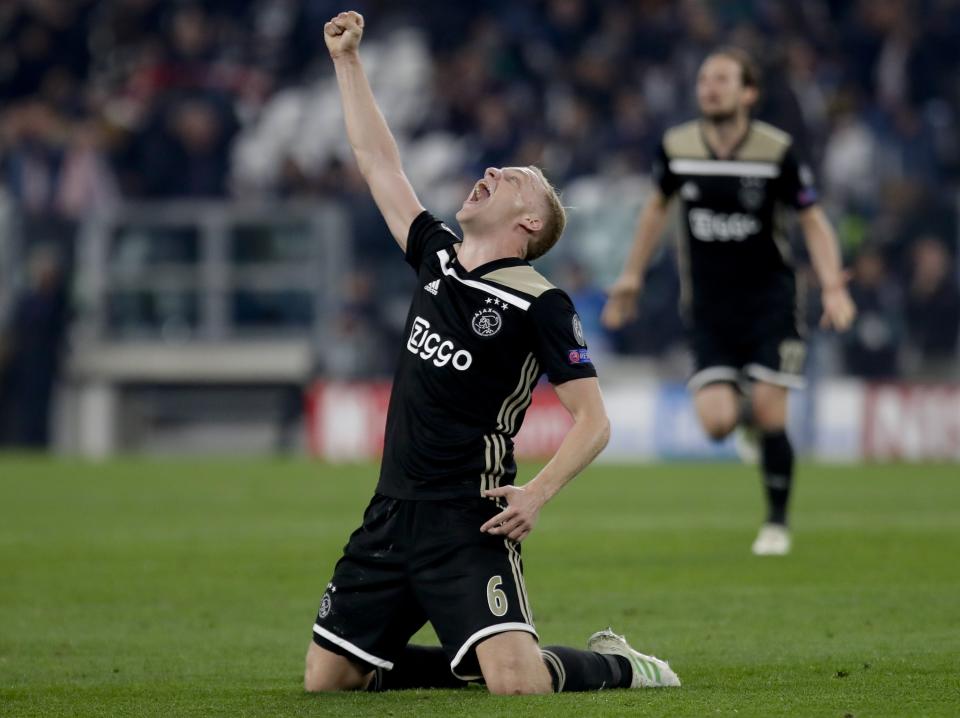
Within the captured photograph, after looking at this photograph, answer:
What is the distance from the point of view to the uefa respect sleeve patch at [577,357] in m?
5.52

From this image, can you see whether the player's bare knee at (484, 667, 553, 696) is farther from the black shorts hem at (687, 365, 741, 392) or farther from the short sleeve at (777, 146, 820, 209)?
the short sleeve at (777, 146, 820, 209)

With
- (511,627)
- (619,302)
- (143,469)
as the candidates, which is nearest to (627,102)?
(143,469)

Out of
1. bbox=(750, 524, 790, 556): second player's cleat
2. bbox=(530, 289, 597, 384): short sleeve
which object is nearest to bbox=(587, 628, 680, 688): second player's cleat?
bbox=(530, 289, 597, 384): short sleeve

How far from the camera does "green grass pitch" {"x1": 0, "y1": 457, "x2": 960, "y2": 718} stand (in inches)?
217

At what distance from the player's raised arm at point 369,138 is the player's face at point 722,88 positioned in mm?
3638

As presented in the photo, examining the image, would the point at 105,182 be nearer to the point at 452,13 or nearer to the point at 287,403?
the point at 287,403

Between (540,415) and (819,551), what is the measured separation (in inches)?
361

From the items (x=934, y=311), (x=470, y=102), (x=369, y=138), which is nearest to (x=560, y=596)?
(x=369, y=138)

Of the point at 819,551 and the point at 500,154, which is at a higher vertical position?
the point at 500,154

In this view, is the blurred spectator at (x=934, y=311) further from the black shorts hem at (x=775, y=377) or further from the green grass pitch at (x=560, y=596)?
the black shorts hem at (x=775, y=377)

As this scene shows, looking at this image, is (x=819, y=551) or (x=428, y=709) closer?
(x=428, y=709)

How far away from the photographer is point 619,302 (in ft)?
32.7

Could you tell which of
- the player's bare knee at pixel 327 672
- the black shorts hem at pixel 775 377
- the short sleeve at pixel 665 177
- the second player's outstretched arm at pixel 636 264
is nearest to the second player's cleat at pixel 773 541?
the black shorts hem at pixel 775 377

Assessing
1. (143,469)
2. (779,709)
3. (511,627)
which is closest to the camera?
(779,709)
